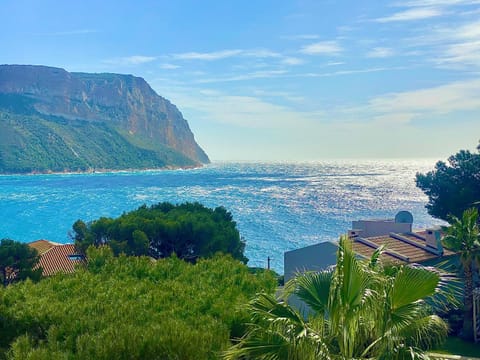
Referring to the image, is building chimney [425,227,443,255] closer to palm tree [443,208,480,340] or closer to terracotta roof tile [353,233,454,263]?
terracotta roof tile [353,233,454,263]

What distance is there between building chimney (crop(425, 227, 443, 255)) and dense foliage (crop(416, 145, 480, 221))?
5.22m

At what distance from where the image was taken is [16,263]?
84.6ft

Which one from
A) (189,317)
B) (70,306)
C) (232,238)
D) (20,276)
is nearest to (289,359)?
(189,317)

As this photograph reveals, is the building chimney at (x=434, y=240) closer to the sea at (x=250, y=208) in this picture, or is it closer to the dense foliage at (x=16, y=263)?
the dense foliage at (x=16, y=263)

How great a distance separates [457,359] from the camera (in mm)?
13250

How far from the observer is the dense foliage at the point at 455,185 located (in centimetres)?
2988

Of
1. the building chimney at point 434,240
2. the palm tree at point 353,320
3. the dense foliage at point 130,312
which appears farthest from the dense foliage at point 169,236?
the palm tree at point 353,320

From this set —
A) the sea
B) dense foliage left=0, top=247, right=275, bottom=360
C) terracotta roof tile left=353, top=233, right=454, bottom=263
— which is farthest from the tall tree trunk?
the sea

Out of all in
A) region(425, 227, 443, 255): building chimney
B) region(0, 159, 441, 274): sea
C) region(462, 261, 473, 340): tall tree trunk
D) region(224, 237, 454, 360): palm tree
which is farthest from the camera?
region(0, 159, 441, 274): sea

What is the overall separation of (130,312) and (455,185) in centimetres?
2982

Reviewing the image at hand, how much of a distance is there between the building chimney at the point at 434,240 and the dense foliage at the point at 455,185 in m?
5.22

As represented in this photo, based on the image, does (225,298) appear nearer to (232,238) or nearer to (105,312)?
(105,312)

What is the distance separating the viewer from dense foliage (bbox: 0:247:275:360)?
6688 mm

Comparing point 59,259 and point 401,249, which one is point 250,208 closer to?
point 59,259
